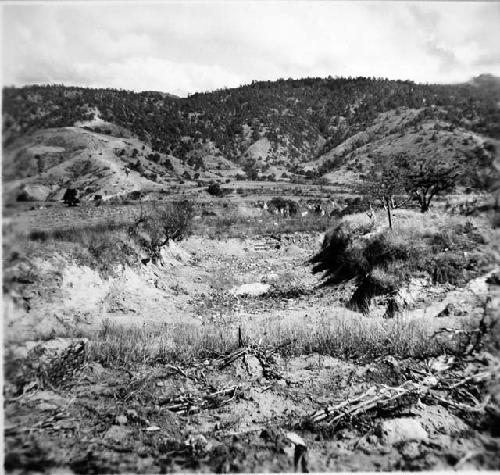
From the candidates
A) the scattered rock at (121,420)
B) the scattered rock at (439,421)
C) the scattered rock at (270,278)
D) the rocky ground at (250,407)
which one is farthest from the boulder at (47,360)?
the scattered rock at (270,278)

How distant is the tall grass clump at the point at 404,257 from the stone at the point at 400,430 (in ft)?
17.2

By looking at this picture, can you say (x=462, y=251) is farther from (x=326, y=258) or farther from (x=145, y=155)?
(x=145, y=155)

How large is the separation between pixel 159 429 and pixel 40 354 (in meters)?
1.82

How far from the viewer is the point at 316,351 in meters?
5.12

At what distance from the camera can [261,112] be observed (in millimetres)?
94000

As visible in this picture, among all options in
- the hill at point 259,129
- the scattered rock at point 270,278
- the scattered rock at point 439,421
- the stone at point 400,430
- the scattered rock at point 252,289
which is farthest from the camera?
the hill at point 259,129

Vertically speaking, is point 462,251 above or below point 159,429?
above

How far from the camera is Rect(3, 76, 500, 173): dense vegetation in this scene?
7412 centimetres

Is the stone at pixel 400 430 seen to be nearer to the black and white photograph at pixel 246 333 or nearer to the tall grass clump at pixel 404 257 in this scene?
the black and white photograph at pixel 246 333

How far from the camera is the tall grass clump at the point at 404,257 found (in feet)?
30.8

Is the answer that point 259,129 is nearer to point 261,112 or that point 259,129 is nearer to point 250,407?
point 261,112

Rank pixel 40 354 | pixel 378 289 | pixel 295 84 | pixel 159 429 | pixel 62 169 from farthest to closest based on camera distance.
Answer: pixel 295 84
pixel 62 169
pixel 378 289
pixel 40 354
pixel 159 429

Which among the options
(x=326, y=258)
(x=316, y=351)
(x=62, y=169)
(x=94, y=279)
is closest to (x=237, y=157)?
(x=62, y=169)

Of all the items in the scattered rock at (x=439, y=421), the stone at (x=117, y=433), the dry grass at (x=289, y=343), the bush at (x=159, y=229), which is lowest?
the scattered rock at (x=439, y=421)
